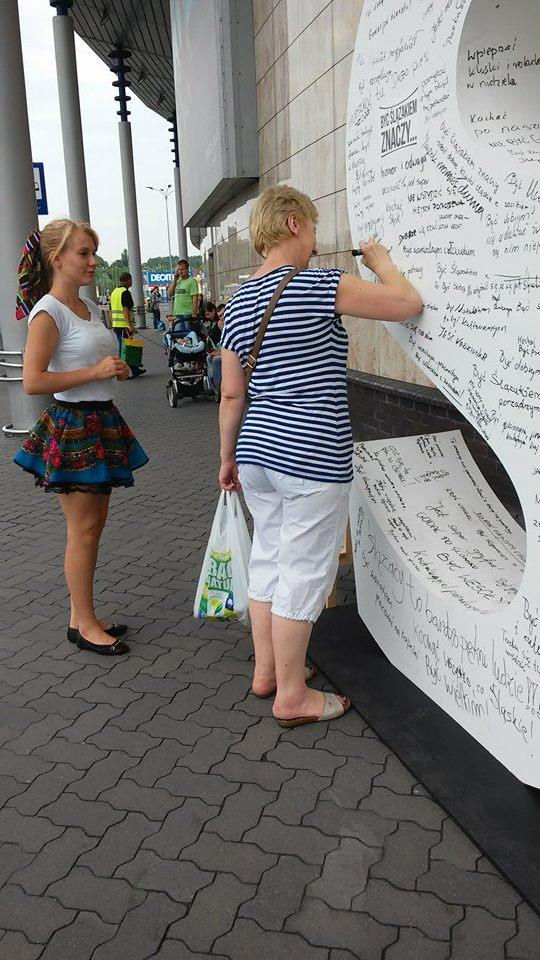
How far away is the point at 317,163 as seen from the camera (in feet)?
24.2

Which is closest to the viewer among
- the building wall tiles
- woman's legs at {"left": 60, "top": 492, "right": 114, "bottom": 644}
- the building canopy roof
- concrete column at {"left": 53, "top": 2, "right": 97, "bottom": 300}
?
woman's legs at {"left": 60, "top": 492, "right": 114, "bottom": 644}

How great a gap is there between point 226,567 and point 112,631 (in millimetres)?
797

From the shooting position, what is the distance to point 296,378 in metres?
2.47

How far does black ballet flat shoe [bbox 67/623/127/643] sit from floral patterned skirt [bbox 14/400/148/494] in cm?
72

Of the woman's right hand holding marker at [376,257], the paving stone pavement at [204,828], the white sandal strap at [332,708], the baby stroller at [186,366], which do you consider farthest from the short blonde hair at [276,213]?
the baby stroller at [186,366]

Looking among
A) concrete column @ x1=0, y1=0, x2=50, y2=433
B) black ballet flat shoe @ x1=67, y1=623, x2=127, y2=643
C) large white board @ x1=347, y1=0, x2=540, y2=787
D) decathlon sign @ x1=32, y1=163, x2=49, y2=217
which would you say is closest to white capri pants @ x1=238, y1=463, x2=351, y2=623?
large white board @ x1=347, y1=0, x2=540, y2=787

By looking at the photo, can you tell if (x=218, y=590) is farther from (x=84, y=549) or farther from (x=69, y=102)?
(x=69, y=102)

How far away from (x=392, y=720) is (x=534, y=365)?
139cm

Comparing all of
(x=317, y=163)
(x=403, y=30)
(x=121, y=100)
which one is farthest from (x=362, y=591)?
(x=121, y=100)

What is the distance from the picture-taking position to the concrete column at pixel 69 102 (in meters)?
17.7

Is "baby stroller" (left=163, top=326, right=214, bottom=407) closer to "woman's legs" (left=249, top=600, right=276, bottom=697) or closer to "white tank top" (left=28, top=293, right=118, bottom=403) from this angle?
"white tank top" (left=28, top=293, right=118, bottom=403)

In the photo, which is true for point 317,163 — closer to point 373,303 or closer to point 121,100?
point 373,303

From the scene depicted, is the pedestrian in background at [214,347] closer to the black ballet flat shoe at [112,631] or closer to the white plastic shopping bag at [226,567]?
the black ballet flat shoe at [112,631]

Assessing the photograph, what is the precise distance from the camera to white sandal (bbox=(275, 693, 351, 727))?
9.14ft
